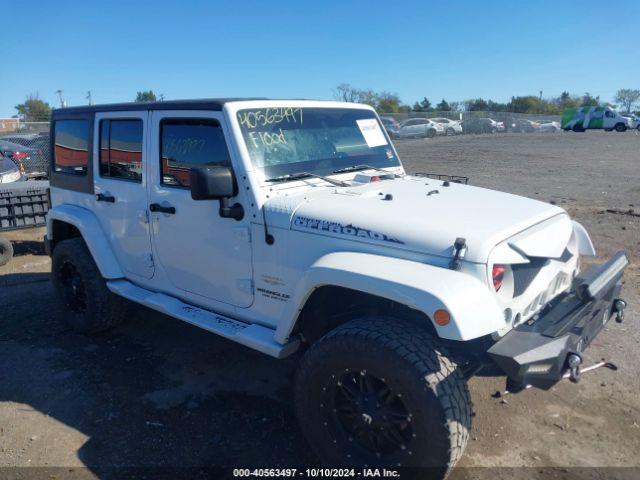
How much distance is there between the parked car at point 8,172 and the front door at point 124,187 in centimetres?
641

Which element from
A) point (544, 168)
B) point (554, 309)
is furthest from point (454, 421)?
point (544, 168)

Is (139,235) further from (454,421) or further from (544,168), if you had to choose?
(544,168)

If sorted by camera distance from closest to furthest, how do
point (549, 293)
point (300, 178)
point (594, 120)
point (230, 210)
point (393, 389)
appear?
point (393, 389), point (549, 293), point (230, 210), point (300, 178), point (594, 120)

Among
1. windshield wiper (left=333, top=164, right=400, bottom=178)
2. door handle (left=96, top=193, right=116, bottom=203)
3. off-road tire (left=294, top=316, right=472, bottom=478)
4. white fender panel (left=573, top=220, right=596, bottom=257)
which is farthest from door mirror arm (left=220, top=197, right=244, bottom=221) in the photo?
white fender panel (left=573, top=220, right=596, bottom=257)

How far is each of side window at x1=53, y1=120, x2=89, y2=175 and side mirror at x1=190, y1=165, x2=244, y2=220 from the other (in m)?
2.00

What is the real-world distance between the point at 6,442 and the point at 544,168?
15871 millimetres

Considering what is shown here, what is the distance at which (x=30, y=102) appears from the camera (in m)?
52.2

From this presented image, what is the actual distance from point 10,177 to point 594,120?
132 ft

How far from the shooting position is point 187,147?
3.67 m

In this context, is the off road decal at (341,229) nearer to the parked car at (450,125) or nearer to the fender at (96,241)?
the fender at (96,241)

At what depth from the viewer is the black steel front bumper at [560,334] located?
2.42 m

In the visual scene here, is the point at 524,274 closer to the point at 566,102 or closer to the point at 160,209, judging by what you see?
the point at 160,209

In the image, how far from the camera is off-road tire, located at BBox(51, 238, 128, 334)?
14.8 feet

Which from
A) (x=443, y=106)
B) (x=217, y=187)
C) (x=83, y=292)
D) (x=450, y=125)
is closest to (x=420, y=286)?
(x=217, y=187)
